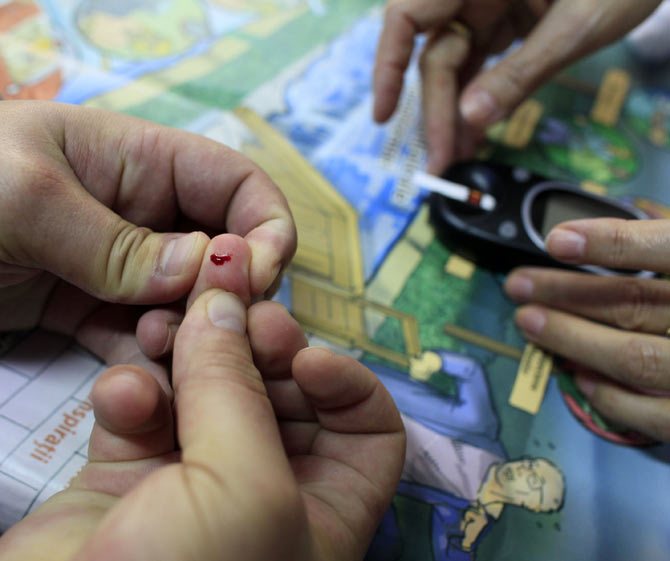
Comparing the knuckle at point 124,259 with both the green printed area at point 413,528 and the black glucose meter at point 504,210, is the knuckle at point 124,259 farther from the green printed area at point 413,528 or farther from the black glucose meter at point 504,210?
the black glucose meter at point 504,210

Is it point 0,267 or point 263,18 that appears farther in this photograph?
point 263,18

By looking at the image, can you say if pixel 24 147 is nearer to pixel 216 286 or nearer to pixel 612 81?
pixel 216 286

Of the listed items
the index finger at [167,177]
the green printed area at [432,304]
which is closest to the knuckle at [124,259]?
the index finger at [167,177]

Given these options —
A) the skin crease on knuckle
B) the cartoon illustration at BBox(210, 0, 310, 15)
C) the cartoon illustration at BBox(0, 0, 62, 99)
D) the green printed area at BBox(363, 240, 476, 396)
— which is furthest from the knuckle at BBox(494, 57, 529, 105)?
the cartoon illustration at BBox(0, 0, 62, 99)

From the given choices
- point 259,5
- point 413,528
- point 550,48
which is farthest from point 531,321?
point 259,5

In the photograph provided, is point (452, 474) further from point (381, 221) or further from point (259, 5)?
point (259, 5)

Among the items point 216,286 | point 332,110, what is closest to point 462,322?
point 216,286
